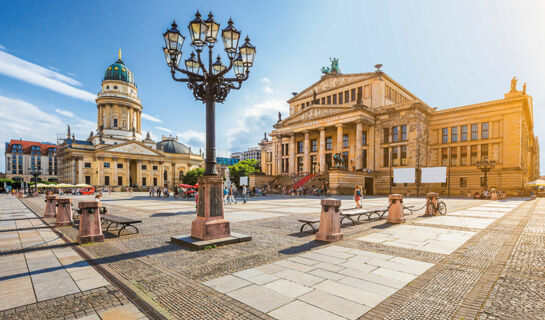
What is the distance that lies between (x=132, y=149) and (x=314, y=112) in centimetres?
5851

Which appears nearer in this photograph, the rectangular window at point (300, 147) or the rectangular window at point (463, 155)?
the rectangular window at point (463, 155)

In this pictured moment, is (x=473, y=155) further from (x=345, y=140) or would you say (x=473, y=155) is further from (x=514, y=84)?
(x=345, y=140)

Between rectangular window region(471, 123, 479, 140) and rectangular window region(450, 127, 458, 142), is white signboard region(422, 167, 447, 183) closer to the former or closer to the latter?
rectangular window region(450, 127, 458, 142)

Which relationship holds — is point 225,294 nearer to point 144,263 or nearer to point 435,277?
point 144,263

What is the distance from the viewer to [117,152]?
250 feet

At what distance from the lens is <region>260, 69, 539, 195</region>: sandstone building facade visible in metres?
37.4

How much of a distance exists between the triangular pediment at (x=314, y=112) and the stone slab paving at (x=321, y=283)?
1606 inches

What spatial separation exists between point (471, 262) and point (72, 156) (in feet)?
287

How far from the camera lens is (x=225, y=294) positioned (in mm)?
4133

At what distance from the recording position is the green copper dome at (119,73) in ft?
277

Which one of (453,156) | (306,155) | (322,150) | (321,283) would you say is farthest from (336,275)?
(453,156)

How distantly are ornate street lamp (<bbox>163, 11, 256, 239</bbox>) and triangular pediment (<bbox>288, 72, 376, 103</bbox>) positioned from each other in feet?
143

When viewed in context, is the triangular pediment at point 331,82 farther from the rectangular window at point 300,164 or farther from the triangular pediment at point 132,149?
the triangular pediment at point 132,149

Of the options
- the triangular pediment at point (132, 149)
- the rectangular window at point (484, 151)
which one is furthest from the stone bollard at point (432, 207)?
the triangular pediment at point (132, 149)
